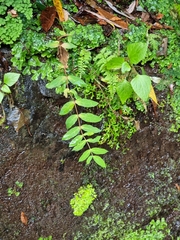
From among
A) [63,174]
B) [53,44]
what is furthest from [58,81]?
[63,174]

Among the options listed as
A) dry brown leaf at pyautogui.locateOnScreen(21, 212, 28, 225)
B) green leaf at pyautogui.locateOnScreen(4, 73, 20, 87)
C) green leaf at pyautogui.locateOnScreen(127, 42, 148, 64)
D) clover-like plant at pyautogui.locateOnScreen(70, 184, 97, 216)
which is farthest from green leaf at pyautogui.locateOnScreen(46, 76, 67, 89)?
dry brown leaf at pyautogui.locateOnScreen(21, 212, 28, 225)

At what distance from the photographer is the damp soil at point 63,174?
2271 mm

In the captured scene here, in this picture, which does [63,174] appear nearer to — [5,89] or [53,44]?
[5,89]

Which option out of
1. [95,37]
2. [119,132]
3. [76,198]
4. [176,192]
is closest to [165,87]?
[119,132]

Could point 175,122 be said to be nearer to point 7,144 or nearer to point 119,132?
point 119,132

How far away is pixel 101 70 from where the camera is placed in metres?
2.28

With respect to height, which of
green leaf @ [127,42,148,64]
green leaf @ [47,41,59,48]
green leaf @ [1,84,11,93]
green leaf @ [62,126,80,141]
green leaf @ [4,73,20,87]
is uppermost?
green leaf @ [47,41,59,48]

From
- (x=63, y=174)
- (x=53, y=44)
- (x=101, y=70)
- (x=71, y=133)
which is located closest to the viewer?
(x=71, y=133)

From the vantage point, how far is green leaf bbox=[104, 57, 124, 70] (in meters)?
2.16

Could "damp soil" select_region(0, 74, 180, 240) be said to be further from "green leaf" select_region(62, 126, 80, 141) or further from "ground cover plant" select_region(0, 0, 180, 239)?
"green leaf" select_region(62, 126, 80, 141)

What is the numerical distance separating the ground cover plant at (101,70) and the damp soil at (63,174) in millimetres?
63

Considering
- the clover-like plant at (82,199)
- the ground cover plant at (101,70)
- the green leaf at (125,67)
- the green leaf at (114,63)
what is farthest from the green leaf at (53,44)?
the clover-like plant at (82,199)

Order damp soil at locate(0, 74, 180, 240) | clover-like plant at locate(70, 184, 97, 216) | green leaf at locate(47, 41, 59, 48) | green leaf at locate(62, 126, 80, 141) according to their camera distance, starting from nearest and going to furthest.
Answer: green leaf at locate(62, 126, 80, 141), green leaf at locate(47, 41, 59, 48), damp soil at locate(0, 74, 180, 240), clover-like plant at locate(70, 184, 97, 216)

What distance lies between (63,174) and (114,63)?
0.95 metres
